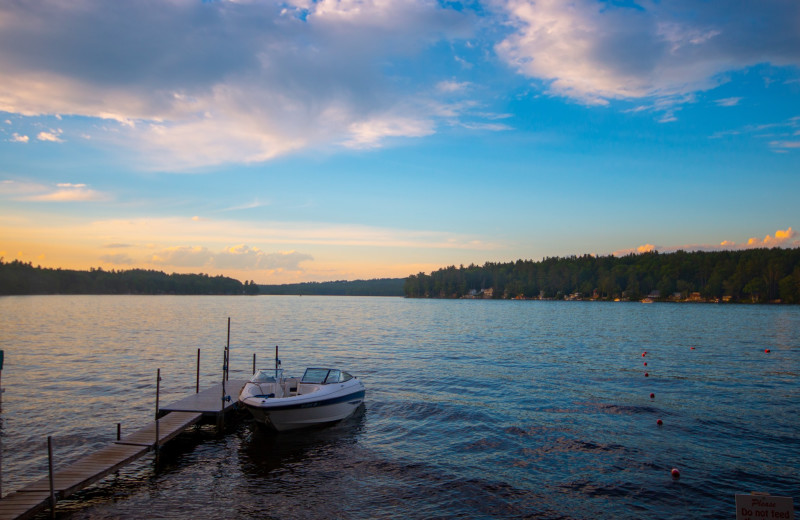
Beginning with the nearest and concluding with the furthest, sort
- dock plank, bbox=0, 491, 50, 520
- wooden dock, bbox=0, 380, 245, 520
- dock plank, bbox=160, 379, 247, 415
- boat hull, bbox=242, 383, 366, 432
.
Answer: dock plank, bbox=0, 491, 50, 520 → wooden dock, bbox=0, 380, 245, 520 → boat hull, bbox=242, 383, 366, 432 → dock plank, bbox=160, 379, 247, 415

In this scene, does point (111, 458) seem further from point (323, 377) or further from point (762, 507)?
point (762, 507)

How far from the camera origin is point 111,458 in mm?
15031

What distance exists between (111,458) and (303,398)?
716 centimetres

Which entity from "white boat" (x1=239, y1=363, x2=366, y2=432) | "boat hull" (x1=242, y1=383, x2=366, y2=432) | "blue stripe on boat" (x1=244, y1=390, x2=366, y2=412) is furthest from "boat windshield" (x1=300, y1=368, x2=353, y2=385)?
"blue stripe on boat" (x1=244, y1=390, x2=366, y2=412)

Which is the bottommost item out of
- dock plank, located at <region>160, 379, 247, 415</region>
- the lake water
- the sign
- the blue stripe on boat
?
the lake water

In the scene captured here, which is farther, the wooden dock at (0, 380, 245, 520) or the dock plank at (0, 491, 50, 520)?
the wooden dock at (0, 380, 245, 520)

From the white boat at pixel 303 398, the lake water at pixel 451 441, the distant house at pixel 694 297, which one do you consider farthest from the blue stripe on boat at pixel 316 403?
the distant house at pixel 694 297

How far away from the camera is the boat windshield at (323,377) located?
73.3ft

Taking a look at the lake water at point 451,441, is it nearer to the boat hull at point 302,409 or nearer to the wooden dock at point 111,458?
the boat hull at point 302,409

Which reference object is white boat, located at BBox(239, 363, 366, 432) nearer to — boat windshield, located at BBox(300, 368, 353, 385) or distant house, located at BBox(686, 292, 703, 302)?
boat windshield, located at BBox(300, 368, 353, 385)

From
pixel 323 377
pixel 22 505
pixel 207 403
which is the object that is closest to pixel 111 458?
pixel 22 505

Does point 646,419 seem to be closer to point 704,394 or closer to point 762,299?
point 704,394

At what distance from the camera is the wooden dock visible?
12.2 metres

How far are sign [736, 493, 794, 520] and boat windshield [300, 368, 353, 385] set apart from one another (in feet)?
54.1
